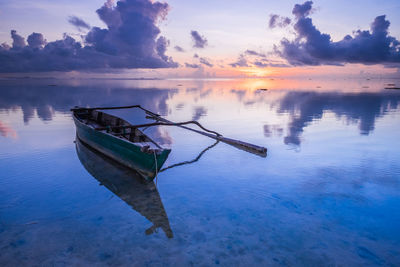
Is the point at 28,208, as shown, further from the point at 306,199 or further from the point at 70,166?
the point at 306,199

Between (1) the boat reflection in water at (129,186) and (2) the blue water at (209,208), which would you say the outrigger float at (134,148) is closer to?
(1) the boat reflection in water at (129,186)

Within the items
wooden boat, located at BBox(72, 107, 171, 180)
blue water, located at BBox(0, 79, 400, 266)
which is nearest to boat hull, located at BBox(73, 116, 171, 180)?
wooden boat, located at BBox(72, 107, 171, 180)

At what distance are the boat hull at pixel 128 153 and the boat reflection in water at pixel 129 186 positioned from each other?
31cm

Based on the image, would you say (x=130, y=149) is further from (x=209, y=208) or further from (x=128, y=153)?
(x=209, y=208)

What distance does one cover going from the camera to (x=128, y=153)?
7957 millimetres

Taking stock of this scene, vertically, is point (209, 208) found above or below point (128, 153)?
below

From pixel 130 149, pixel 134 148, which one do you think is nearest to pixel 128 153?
pixel 130 149

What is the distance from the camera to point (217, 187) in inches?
292

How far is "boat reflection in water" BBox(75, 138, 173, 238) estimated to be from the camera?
5900 mm

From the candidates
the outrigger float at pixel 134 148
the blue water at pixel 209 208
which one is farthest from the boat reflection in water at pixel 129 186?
the outrigger float at pixel 134 148

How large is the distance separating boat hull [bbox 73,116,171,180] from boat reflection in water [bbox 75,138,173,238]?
0.31 m

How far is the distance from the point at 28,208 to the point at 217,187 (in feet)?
17.0

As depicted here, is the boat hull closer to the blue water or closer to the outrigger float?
the outrigger float

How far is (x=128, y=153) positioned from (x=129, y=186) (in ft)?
3.63
